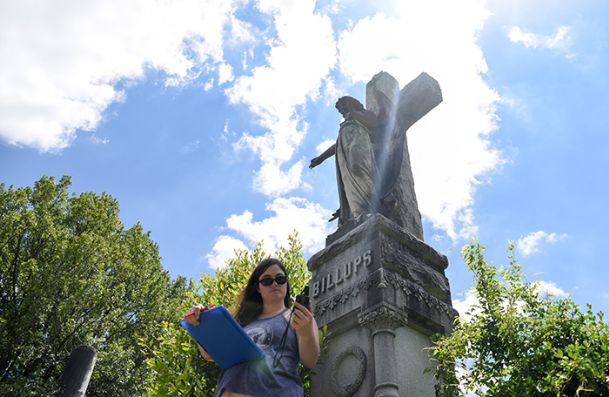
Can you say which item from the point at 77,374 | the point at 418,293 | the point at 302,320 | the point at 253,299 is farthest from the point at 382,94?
the point at 77,374

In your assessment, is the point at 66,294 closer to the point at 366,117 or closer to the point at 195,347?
the point at 195,347

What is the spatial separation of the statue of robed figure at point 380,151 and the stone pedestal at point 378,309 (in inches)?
21.2

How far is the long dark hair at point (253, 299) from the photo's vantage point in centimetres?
322

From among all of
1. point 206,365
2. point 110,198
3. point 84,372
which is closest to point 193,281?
point 84,372

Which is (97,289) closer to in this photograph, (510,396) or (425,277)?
(425,277)

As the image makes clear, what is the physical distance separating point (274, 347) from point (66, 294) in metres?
14.5

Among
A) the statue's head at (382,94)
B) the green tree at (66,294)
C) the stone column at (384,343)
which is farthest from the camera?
the green tree at (66,294)

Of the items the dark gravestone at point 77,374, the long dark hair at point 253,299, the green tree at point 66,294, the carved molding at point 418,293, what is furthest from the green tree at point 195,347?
the green tree at point 66,294

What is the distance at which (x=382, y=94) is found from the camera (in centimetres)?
698

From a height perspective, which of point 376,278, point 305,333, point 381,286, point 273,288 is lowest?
point 305,333

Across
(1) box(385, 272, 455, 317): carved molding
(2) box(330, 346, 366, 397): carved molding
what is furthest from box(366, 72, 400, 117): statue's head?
(2) box(330, 346, 366, 397): carved molding

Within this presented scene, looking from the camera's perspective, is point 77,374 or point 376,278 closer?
point 376,278

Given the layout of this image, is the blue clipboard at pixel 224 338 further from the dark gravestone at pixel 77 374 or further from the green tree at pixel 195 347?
the dark gravestone at pixel 77 374

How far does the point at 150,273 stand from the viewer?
18.8 m
